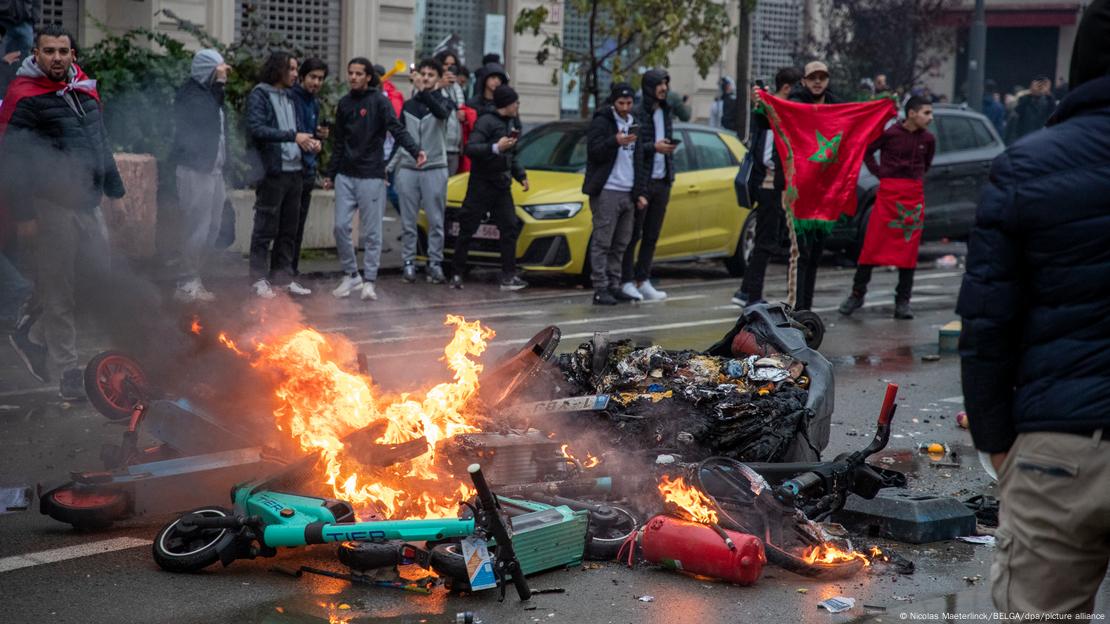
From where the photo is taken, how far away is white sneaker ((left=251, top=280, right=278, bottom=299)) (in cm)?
Answer: 1182

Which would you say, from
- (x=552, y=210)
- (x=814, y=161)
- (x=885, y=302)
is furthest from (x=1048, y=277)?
(x=885, y=302)

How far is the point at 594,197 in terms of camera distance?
13289 mm

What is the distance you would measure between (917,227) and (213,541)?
Result: 907 centimetres

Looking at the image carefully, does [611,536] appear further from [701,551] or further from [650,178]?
[650,178]

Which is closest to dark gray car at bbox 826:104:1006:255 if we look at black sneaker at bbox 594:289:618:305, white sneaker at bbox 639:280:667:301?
white sneaker at bbox 639:280:667:301

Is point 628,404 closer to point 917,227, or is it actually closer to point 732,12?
point 917,227

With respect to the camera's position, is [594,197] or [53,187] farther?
[594,197]

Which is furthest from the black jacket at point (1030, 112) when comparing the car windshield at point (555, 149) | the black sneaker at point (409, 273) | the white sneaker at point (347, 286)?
the white sneaker at point (347, 286)

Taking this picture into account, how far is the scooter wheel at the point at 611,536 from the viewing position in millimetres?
5633

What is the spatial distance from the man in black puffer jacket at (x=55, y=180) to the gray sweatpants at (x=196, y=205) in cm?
300

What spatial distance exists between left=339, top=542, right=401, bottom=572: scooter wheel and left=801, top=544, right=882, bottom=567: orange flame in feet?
5.22

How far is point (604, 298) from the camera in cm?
1315

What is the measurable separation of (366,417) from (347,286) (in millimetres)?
7027

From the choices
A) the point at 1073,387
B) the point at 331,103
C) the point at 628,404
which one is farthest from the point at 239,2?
the point at 1073,387
